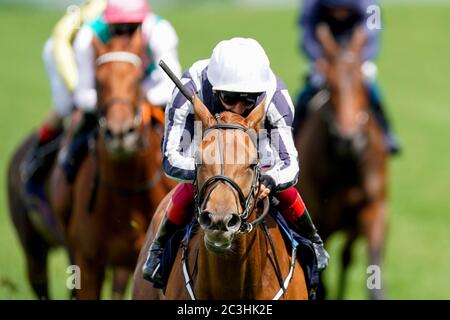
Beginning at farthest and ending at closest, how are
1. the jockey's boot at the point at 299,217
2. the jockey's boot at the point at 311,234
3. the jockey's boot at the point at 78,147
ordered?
1. the jockey's boot at the point at 78,147
2. the jockey's boot at the point at 311,234
3. the jockey's boot at the point at 299,217

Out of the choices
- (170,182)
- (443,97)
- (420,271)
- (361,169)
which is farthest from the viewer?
(443,97)

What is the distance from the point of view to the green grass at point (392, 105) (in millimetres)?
13469

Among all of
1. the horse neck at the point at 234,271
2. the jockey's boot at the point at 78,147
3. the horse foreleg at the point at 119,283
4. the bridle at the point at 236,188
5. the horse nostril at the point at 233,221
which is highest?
the jockey's boot at the point at 78,147

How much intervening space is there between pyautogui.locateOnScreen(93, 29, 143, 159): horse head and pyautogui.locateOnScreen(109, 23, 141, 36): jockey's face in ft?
0.24

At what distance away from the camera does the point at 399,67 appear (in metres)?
36.5

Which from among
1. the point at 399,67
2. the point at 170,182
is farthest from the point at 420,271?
the point at 399,67

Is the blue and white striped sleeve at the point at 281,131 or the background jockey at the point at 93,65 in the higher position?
the background jockey at the point at 93,65

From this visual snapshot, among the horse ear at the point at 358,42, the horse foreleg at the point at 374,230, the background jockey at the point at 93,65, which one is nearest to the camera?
the background jockey at the point at 93,65

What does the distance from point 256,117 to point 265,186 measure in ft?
1.01

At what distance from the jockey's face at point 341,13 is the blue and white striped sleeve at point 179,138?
583 cm

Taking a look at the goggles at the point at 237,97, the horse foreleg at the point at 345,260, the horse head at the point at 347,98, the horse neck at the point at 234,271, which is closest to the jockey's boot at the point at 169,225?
the horse neck at the point at 234,271

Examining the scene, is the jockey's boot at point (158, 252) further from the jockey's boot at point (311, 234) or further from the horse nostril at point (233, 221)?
the horse nostril at point (233, 221)

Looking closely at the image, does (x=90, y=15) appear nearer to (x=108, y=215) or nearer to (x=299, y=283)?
(x=108, y=215)
